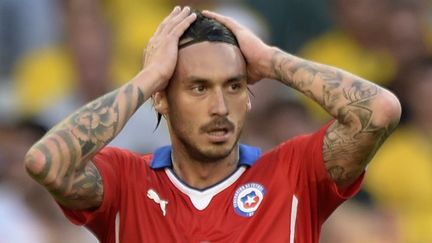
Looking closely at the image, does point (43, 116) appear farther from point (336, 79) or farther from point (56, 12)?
point (336, 79)

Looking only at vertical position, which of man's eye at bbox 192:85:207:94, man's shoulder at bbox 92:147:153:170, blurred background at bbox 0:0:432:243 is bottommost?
blurred background at bbox 0:0:432:243

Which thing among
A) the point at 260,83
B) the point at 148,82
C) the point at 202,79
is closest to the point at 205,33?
the point at 202,79

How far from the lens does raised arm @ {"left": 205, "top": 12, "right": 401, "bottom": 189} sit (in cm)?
472

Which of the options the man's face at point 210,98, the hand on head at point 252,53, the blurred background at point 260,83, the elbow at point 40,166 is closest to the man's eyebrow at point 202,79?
the man's face at point 210,98

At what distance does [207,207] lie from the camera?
484 centimetres

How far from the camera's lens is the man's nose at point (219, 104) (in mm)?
4684

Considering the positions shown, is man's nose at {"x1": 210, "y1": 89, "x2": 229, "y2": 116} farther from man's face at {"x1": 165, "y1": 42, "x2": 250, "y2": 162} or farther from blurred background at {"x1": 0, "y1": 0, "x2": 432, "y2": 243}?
blurred background at {"x1": 0, "y1": 0, "x2": 432, "y2": 243}

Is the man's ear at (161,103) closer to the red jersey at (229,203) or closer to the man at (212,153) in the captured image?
the man at (212,153)

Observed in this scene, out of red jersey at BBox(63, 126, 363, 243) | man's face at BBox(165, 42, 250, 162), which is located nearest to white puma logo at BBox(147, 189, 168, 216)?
red jersey at BBox(63, 126, 363, 243)

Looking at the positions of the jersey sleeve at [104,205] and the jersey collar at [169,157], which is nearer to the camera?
the jersey sleeve at [104,205]

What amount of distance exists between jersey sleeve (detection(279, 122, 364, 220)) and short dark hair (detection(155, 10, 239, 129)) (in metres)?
0.51

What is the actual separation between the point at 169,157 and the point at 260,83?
3.15 m

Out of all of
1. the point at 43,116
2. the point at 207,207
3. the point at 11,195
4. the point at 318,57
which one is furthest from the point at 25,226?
the point at 207,207

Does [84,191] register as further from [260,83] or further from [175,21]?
[260,83]
